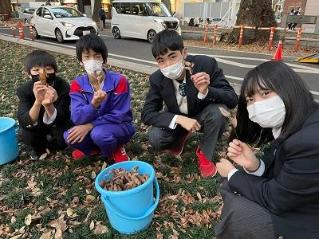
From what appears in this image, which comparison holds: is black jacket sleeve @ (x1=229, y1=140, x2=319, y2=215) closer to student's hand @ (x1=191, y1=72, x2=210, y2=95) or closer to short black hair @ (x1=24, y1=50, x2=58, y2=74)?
student's hand @ (x1=191, y1=72, x2=210, y2=95)

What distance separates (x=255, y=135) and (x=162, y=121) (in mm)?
1001

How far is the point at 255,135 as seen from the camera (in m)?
2.27

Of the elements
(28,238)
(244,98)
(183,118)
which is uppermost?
(244,98)

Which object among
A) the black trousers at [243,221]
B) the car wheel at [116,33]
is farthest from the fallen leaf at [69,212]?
the car wheel at [116,33]

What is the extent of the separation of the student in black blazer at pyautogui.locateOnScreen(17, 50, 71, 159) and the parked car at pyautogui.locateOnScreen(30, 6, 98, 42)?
1000cm

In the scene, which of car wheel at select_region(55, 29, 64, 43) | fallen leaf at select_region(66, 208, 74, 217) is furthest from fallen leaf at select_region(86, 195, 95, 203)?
car wheel at select_region(55, 29, 64, 43)

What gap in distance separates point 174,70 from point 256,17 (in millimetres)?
11343

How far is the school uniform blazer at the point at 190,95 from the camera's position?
300cm

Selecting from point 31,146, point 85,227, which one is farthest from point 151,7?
point 85,227

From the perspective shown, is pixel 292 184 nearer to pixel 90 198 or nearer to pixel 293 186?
pixel 293 186

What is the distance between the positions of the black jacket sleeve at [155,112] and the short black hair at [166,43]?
435mm

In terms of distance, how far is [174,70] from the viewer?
282 centimetres

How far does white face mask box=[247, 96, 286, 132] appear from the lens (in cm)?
177

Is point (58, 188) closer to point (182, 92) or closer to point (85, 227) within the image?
point (85, 227)
